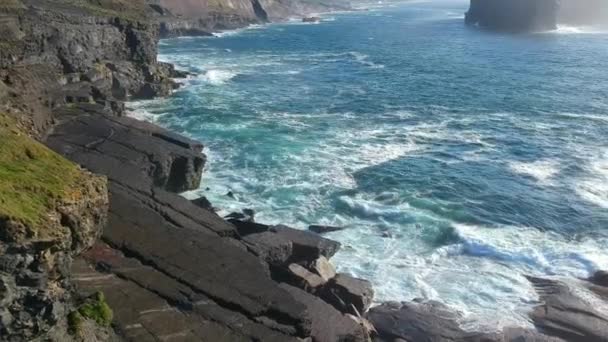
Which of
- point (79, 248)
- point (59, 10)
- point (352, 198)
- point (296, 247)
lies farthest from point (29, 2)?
point (79, 248)

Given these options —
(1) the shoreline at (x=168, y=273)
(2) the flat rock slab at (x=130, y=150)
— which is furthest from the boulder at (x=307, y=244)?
(2) the flat rock slab at (x=130, y=150)

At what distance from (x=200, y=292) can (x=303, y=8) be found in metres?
185

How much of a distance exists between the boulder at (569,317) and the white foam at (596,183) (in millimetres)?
11642

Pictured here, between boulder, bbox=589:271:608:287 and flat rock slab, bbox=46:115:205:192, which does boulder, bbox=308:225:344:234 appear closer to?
flat rock slab, bbox=46:115:205:192

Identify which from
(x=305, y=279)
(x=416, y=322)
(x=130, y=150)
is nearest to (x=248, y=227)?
(x=305, y=279)

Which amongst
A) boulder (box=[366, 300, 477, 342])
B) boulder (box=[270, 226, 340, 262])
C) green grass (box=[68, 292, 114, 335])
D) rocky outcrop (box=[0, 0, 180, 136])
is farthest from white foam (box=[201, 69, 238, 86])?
green grass (box=[68, 292, 114, 335])

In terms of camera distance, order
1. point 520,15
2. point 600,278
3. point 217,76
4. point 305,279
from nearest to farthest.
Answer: point 305,279, point 600,278, point 217,76, point 520,15

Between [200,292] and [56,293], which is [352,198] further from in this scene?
[56,293]

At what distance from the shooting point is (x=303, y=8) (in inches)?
7692

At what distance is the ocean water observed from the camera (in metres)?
28.4

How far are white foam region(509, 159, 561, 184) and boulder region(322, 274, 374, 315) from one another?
64.8 feet

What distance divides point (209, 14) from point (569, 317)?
12355 cm

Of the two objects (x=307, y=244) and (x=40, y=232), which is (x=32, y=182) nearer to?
(x=40, y=232)

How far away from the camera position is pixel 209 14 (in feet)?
446
